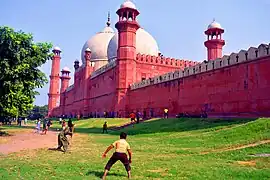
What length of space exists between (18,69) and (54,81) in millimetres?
46428

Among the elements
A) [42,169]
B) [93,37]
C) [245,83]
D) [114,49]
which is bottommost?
[42,169]

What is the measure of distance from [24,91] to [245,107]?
526 inches

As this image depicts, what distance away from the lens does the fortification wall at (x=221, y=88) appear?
16.6 metres

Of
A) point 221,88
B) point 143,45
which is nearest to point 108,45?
point 143,45

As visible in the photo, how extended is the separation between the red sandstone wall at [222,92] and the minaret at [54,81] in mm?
37046

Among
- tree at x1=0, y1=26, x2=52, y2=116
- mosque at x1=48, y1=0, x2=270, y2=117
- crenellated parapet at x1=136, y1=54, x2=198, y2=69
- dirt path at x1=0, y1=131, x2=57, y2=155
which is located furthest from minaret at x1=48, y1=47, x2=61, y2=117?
dirt path at x1=0, y1=131, x2=57, y2=155

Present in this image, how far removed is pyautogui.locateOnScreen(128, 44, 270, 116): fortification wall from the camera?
16641 mm

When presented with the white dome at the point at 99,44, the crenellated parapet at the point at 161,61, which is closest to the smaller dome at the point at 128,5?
the crenellated parapet at the point at 161,61

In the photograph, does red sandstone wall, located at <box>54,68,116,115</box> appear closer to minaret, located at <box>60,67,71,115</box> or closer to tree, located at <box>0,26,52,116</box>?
minaret, located at <box>60,67,71,115</box>

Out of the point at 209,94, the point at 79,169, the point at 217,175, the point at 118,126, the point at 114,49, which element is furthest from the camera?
the point at 114,49

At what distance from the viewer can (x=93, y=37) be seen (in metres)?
52.4

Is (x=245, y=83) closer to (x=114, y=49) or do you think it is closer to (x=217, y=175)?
(x=217, y=175)

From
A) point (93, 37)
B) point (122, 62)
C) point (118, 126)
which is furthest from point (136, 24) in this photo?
point (93, 37)

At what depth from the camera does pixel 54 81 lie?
200 feet
